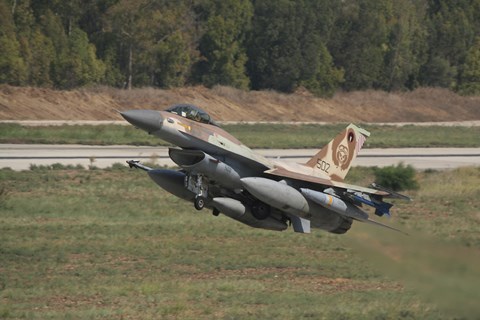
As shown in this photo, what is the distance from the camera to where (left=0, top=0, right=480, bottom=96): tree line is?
8481cm

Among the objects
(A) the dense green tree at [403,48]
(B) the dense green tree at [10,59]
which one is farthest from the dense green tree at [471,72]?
(B) the dense green tree at [10,59]

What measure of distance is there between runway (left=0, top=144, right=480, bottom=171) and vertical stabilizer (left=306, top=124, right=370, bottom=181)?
68.6ft

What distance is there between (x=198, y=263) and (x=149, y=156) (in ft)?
79.9

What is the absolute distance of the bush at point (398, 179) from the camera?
50.7m

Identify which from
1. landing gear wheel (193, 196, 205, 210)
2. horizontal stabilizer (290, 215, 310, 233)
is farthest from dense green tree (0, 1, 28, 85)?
landing gear wheel (193, 196, 205, 210)

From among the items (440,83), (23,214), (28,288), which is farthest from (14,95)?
(440,83)

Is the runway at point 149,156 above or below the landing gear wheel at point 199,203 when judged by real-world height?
below

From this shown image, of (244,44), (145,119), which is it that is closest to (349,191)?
(145,119)

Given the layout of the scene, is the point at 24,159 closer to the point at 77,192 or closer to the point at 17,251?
the point at 77,192

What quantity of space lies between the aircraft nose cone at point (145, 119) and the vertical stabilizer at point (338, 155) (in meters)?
7.41

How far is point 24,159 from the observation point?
5231 centimetres

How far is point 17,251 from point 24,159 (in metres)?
Answer: 20.7

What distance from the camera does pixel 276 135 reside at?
75750 millimetres

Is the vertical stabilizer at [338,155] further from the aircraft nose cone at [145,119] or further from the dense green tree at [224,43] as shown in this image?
the dense green tree at [224,43]
